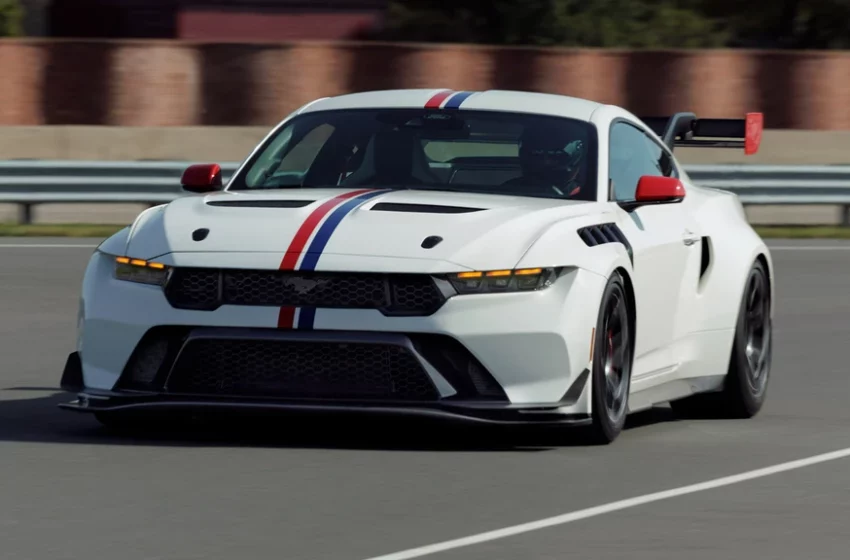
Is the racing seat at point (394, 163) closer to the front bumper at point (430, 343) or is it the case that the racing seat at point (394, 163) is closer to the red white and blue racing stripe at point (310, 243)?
the red white and blue racing stripe at point (310, 243)

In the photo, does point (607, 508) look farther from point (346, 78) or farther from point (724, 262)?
point (346, 78)

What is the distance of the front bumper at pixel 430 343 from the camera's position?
7543 mm

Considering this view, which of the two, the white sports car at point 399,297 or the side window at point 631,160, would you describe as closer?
the white sports car at point 399,297

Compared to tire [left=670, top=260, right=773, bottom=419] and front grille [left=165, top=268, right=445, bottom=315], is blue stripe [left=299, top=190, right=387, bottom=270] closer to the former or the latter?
front grille [left=165, top=268, right=445, bottom=315]

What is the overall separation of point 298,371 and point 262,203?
0.81 m

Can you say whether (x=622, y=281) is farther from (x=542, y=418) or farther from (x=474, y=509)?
(x=474, y=509)

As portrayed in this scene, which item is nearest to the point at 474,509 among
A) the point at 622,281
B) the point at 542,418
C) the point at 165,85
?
the point at 542,418

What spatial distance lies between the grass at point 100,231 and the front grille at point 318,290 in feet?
41.3

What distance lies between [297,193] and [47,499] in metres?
2.09

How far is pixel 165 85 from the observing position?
29641 mm

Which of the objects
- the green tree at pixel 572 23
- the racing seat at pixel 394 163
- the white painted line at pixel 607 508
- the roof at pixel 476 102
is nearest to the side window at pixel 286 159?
the roof at pixel 476 102

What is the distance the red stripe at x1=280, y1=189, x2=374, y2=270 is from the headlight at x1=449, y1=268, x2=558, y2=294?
21.9 inches

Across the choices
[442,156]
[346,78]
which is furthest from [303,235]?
[346,78]

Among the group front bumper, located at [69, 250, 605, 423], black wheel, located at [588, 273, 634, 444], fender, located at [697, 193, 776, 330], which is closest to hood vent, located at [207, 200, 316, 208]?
front bumper, located at [69, 250, 605, 423]
